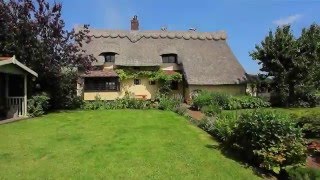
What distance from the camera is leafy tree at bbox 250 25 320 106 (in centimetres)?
3116

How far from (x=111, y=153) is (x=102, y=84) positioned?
821 inches

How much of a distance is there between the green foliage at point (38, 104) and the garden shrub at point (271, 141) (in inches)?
550

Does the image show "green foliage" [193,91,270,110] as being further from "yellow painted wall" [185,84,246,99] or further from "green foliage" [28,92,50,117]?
"green foliage" [28,92,50,117]

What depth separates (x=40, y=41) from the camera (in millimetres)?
24250

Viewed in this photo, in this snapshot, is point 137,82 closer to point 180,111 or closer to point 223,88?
point 223,88

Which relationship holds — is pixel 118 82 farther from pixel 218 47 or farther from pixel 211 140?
pixel 211 140

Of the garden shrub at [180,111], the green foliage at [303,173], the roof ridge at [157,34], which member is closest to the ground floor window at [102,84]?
the roof ridge at [157,34]

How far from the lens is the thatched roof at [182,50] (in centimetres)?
3472

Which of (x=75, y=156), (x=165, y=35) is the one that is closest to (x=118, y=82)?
(x=165, y=35)

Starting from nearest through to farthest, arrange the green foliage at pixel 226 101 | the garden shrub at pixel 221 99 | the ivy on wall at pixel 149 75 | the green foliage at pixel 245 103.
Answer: the green foliage at pixel 226 101
the garden shrub at pixel 221 99
the green foliage at pixel 245 103
the ivy on wall at pixel 149 75

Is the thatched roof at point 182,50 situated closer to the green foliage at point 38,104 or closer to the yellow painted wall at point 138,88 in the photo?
the yellow painted wall at point 138,88

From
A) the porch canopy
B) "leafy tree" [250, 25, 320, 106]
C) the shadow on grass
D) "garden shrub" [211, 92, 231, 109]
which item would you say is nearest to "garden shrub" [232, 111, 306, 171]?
the shadow on grass

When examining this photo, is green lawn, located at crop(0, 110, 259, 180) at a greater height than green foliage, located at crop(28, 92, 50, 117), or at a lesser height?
lesser

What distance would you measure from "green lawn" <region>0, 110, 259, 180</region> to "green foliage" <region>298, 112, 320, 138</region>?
3911mm
